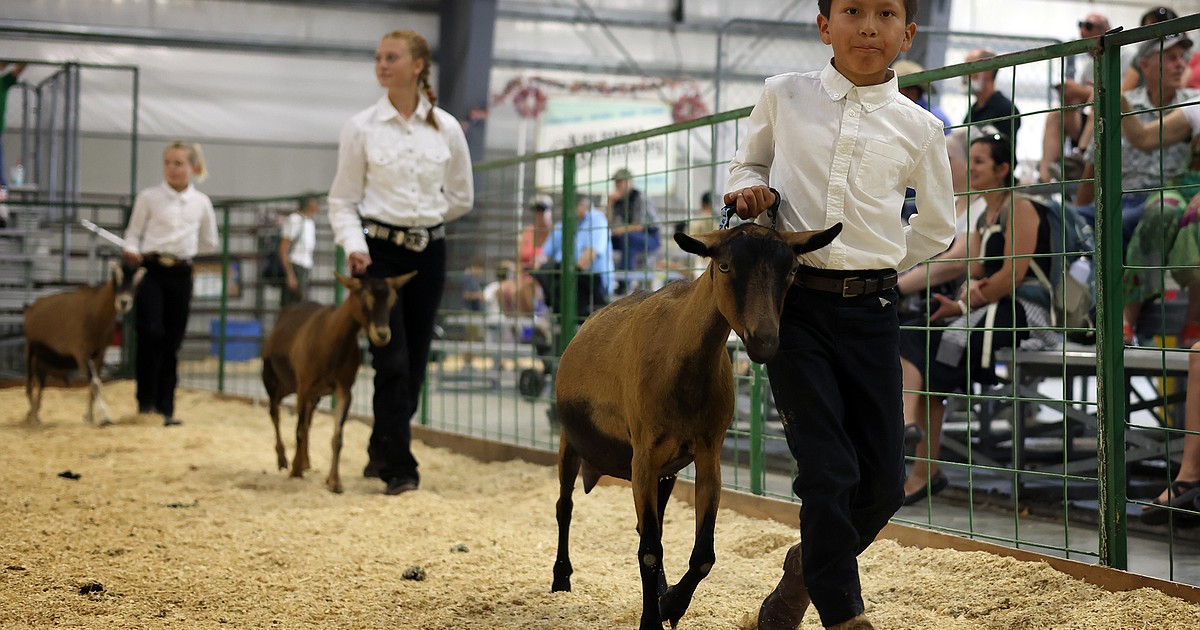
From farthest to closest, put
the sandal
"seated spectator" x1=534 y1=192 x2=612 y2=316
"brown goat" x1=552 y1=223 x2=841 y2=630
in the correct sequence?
1. "seated spectator" x1=534 y1=192 x2=612 y2=316
2. the sandal
3. "brown goat" x1=552 y1=223 x2=841 y2=630

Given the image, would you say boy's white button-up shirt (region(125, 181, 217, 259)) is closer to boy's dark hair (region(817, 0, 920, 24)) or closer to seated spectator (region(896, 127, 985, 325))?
seated spectator (region(896, 127, 985, 325))

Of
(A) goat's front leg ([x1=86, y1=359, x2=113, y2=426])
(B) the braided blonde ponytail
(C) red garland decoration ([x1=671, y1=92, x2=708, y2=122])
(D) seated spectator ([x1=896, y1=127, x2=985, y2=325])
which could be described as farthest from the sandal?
(C) red garland decoration ([x1=671, y1=92, x2=708, y2=122])

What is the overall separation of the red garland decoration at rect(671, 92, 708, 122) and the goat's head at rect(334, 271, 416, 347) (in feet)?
42.0

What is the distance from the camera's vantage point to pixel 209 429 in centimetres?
793

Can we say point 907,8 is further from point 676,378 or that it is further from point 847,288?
point 676,378

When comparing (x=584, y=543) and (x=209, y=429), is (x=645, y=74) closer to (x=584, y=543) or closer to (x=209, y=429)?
(x=209, y=429)

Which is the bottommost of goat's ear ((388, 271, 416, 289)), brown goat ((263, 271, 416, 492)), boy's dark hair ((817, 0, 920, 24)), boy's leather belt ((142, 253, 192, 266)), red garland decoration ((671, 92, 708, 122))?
brown goat ((263, 271, 416, 492))

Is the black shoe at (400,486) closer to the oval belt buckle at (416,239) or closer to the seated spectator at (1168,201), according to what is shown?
the oval belt buckle at (416,239)

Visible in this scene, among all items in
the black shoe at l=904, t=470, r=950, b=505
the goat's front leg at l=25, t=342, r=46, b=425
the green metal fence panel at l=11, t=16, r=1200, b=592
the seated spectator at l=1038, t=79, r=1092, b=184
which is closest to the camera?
the green metal fence panel at l=11, t=16, r=1200, b=592

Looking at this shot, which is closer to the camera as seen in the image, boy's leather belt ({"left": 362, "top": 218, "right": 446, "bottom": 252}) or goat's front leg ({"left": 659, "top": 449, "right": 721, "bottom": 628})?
goat's front leg ({"left": 659, "top": 449, "right": 721, "bottom": 628})

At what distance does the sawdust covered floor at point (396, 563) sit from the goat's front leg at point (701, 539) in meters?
0.27

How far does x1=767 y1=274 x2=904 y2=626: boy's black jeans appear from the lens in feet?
8.23

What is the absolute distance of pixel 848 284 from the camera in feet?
8.61

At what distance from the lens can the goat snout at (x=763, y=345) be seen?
7.73 ft
